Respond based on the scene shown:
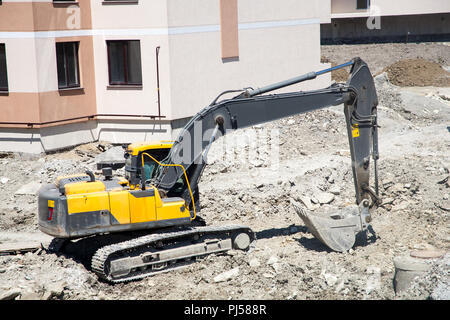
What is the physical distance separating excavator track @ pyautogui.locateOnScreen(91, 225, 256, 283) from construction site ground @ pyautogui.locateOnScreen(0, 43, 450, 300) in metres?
0.22

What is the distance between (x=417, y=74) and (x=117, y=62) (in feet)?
61.4

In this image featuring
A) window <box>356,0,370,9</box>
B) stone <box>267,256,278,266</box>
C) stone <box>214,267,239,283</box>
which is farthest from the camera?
window <box>356,0,370,9</box>

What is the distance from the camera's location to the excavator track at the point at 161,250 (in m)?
12.4

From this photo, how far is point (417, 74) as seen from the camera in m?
35.1

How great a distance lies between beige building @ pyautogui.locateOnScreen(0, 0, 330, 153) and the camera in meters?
21.7

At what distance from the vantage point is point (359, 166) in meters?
13.9

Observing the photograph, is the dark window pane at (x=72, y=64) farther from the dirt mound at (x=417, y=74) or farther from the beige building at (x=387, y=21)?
the beige building at (x=387, y=21)

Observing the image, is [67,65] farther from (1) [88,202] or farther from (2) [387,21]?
(2) [387,21]

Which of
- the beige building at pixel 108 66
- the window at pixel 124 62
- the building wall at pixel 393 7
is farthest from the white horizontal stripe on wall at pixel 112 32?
the building wall at pixel 393 7

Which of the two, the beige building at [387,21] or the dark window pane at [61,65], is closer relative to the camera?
the dark window pane at [61,65]

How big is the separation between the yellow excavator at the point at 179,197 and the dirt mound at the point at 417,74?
71.9 feet

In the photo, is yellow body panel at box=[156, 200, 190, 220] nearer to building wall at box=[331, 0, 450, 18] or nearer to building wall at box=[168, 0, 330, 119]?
building wall at box=[168, 0, 330, 119]

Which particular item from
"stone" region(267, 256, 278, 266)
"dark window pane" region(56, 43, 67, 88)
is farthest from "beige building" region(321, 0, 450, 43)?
"stone" region(267, 256, 278, 266)
